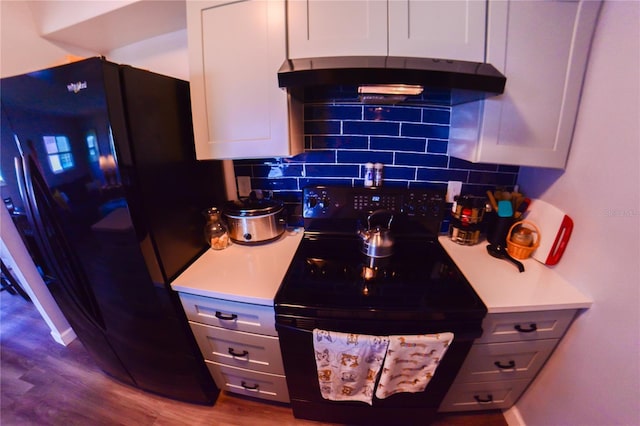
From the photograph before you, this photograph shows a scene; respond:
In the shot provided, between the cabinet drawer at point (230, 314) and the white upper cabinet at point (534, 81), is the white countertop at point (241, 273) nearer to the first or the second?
the cabinet drawer at point (230, 314)

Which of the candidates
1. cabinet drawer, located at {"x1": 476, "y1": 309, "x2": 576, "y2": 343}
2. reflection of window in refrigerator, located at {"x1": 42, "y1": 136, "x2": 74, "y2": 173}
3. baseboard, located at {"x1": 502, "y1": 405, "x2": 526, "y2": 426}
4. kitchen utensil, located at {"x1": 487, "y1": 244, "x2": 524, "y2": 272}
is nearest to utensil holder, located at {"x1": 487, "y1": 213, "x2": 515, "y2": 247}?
kitchen utensil, located at {"x1": 487, "y1": 244, "x2": 524, "y2": 272}

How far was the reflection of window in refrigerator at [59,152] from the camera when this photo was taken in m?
0.84

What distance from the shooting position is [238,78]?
3.11ft

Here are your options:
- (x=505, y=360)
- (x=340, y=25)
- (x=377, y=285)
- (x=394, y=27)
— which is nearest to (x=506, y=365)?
(x=505, y=360)

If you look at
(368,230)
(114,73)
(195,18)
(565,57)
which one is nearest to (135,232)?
(114,73)

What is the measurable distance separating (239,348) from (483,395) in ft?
4.20

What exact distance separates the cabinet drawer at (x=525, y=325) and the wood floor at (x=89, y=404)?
0.63 meters

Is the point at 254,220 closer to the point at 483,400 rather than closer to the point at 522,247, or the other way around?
the point at 522,247

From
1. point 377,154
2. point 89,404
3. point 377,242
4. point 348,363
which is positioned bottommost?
point 89,404

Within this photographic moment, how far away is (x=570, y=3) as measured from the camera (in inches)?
32.9

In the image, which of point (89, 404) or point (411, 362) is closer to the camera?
point (411, 362)

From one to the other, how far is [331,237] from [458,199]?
0.75 metres

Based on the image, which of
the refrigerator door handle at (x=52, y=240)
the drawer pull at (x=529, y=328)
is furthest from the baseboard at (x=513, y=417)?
Answer: the refrigerator door handle at (x=52, y=240)

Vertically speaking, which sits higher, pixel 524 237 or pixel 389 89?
pixel 389 89
